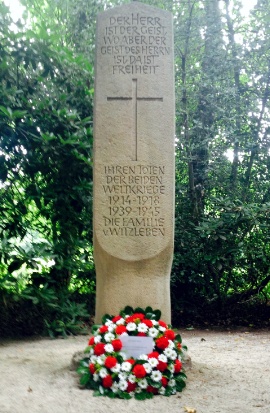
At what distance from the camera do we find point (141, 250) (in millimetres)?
4184

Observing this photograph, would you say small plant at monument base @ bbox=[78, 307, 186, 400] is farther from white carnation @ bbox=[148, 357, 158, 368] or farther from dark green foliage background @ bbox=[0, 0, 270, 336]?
dark green foliage background @ bbox=[0, 0, 270, 336]

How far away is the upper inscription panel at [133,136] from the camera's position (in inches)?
166

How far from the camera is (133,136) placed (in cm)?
427

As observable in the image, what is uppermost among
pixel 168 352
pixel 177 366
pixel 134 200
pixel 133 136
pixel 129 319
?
pixel 133 136

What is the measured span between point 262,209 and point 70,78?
302 centimetres

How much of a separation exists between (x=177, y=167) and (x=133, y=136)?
11.5ft

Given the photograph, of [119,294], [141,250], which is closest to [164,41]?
[141,250]

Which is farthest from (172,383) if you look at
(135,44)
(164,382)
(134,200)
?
(135,44)

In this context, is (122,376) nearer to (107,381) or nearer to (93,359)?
(107,381)

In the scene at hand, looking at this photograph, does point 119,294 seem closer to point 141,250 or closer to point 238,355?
point 141,250

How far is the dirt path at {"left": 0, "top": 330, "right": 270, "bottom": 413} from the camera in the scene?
330 cm

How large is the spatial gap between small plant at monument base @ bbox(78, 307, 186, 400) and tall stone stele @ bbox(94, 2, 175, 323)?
9.0 inches

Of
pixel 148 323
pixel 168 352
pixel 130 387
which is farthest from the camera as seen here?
pixel 148 323

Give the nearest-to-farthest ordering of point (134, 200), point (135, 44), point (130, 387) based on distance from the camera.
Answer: point (130, 387), point (134, 200), point (135, 44)
